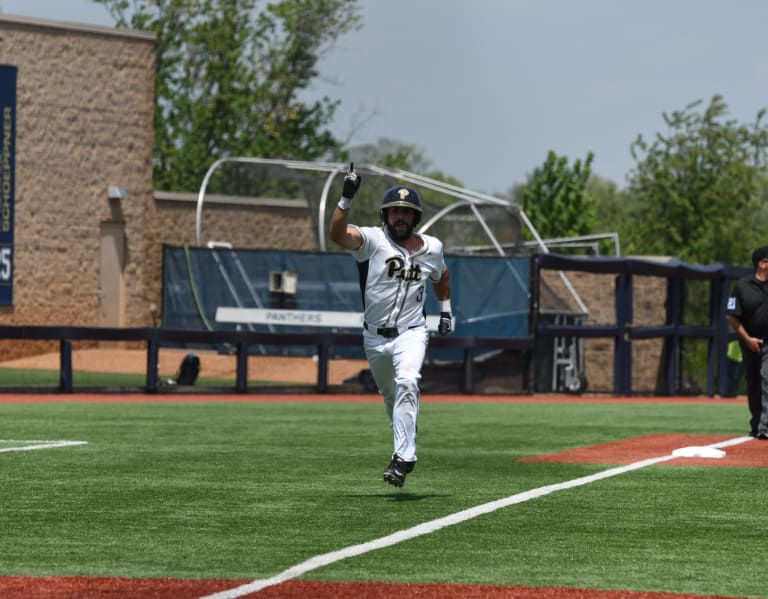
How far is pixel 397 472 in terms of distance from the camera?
10453 millimetres

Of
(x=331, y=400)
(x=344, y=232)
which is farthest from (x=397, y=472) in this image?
(x=331, y=400)

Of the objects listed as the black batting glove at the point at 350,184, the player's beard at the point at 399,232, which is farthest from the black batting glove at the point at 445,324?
the black batting glove at the point at 350,184

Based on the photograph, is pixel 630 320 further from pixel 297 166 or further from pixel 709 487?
pixel 709 487

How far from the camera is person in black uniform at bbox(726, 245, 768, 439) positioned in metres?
16.2

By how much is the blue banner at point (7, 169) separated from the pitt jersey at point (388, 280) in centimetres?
2975

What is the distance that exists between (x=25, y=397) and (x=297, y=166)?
46.8 ft

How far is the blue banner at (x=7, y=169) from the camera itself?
3916cm

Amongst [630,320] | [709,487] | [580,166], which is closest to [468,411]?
[630,320]

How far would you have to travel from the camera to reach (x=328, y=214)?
126 ft

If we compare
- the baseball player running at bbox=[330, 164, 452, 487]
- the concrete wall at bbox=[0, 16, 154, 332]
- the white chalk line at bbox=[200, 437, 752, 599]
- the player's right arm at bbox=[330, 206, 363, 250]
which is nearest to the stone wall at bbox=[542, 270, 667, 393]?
the concrete wall at bbox=[0, 16, 154, 332]

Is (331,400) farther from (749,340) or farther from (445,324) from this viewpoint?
(445,324)

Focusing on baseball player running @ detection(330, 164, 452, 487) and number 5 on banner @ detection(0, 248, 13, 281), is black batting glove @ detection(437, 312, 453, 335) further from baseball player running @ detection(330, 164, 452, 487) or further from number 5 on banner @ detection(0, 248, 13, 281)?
number 5 on banner @ detection(0, 248, 13, 281)

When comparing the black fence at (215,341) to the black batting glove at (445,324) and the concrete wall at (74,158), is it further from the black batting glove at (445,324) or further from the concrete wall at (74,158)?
the black batting glove at (445,324)

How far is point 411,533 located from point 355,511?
1108 millimetres
